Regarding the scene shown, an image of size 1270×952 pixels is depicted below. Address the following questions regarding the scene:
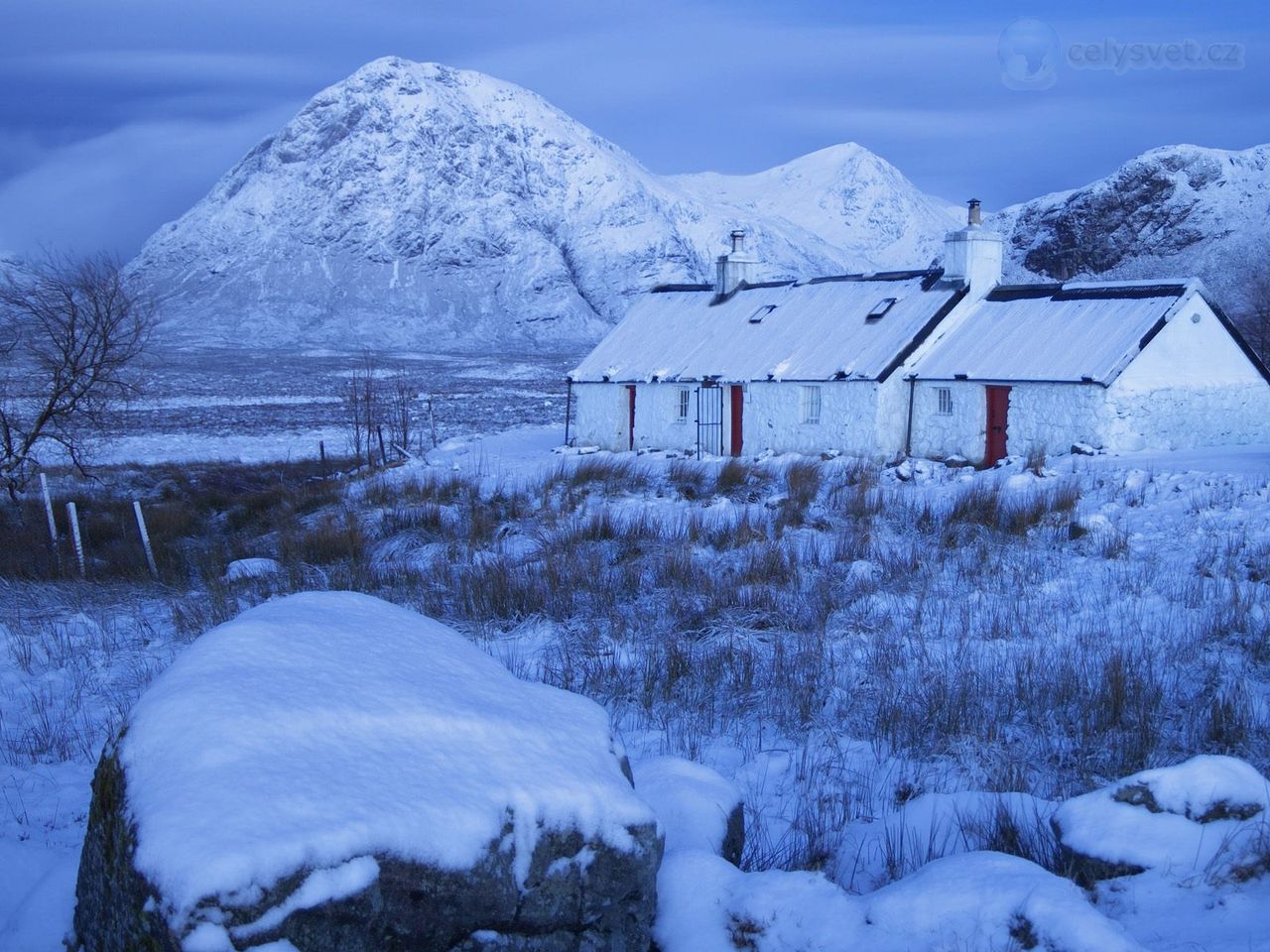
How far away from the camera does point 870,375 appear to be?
23.0 metres

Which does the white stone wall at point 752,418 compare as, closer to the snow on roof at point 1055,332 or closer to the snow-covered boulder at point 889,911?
the snow on roof at point 1055,332

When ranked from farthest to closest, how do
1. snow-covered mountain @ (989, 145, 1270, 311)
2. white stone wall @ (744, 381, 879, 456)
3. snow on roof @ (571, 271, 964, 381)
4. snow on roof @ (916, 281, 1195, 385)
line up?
snow-covered mountain @ (989, 145, 1270, 311) → snow on roof @ (571, 271, 964, 381) → white stone wall @ (744, 381, 879, 456) → snow on roof @ (916, 281, 1195, 385)

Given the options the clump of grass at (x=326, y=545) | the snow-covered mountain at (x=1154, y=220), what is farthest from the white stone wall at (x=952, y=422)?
the snow-covered mountain at (x=1154, y=220)

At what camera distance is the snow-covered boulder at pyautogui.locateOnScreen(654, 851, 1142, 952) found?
3.36m

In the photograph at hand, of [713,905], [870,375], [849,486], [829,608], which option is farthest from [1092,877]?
[870,375]

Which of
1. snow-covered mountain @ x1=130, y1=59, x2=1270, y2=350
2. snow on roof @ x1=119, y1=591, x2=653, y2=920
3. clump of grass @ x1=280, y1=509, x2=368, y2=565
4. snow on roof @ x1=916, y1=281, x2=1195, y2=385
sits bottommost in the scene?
clump of grass @ x1=280, y1=509, x2=368, y2=565

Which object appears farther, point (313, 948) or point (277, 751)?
point (277, 751)

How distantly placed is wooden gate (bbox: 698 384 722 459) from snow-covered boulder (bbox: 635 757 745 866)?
2153cm

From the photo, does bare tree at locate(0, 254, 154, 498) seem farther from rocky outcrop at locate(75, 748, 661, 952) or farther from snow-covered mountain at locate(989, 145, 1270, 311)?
snow-covered mountain at locate(989, 145, 1270, 311)

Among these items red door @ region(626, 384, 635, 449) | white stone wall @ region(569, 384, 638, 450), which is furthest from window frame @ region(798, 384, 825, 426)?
white stone wall @ region(569, 384, 638, 450)

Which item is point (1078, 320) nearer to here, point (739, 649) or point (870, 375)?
point (870, 375)

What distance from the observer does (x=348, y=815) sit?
2975 mm

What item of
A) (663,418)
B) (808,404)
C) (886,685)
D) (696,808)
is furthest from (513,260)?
(696,808)

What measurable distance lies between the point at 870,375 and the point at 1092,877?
1966 cm
